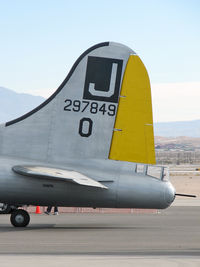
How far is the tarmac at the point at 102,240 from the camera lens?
15.1 metres

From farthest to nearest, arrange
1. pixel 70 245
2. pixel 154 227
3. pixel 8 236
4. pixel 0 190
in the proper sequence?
pixel 154 227 < pixel 0 190 < pixel 8 236 < pixel 70 245

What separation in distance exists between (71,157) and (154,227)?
4927 mm

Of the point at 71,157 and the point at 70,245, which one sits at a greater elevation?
the point at 71,157

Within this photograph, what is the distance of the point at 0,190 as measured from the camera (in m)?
23.2

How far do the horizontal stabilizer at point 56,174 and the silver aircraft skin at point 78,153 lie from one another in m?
0.06

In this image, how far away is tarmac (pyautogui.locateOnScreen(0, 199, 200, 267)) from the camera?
596 inches

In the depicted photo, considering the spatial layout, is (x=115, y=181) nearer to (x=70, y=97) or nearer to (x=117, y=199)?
(x=117, y=199)

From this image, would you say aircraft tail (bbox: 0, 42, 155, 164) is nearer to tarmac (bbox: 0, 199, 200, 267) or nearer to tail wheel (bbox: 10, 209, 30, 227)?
tail wheel (bbox: 10, 209, 30, 227)

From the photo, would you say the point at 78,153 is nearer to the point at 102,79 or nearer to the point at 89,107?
the point at 89,107

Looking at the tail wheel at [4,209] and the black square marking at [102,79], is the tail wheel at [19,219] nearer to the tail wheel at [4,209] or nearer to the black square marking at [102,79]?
the tail wheel at [4,209]

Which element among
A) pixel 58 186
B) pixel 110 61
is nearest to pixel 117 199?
pixel 58 186

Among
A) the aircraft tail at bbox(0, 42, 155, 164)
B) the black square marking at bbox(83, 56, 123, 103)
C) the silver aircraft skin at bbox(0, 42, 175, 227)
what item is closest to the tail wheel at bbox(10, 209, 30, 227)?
the silver aircraft skin at bbox(0, 42, 175, 227)

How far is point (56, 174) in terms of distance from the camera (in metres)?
22.4

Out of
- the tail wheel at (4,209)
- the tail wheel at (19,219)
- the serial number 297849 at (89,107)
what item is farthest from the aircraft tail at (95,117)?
the tail wheel at (4,209)
